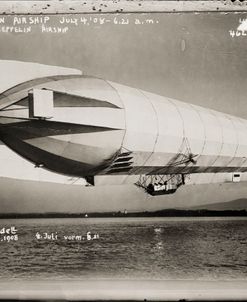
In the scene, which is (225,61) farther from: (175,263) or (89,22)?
(175,263)

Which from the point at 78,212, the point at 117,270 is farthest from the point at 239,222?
the point at 78,212

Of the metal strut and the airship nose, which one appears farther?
the metal strut

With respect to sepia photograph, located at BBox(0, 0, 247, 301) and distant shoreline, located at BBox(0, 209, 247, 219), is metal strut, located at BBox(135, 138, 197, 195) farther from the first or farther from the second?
distant shoreline, located at BBox(0, 209, 247, 219)

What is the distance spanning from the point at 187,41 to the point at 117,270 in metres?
1.21

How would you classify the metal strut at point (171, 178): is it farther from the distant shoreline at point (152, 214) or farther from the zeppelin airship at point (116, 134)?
the distant shoreline at point (152, 214)

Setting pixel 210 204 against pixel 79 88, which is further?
pixel 210 204

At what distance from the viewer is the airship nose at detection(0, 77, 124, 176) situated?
2.14 metres

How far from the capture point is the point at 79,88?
2.22m

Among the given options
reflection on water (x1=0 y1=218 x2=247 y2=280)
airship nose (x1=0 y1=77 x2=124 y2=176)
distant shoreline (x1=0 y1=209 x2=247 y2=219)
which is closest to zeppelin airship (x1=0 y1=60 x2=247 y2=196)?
airship nose (x1=0 y1=77 x2=124 y2=176)

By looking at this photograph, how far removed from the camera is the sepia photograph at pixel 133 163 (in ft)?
7.42

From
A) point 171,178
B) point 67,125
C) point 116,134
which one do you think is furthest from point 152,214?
point 67,125

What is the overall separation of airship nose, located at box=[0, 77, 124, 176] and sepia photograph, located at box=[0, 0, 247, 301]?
0.01m

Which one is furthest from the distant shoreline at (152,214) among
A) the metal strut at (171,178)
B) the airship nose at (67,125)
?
the airship nose at (67,125)

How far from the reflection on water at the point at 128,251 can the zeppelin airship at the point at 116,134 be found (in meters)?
0.23
